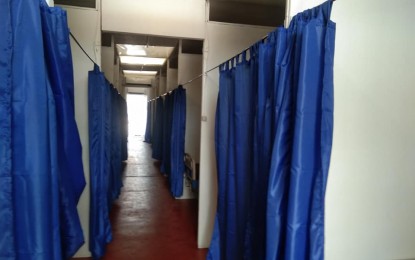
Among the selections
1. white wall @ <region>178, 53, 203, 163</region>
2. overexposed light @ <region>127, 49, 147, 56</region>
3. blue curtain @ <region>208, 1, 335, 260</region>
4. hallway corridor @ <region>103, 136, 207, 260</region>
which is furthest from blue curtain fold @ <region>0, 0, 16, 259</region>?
overexposed light @ <region>127, 49, 147, 56</region>

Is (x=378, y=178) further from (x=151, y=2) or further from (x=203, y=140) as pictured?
(x=151, y=2)

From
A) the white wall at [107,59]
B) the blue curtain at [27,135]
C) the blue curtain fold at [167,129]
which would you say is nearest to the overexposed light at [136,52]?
the blue curtain fold at [167,129]

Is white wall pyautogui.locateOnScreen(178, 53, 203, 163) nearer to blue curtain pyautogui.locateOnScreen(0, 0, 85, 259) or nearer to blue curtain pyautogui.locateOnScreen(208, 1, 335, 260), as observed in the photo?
blue curtain pyautogui.locateOnScreen(208, 1, 335, 260)

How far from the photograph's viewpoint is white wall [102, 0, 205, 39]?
2557 mm

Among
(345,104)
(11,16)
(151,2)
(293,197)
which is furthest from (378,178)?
(151,2)

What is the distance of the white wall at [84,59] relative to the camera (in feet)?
8.20

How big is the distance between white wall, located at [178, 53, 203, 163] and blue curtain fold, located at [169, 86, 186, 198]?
29 centimetres

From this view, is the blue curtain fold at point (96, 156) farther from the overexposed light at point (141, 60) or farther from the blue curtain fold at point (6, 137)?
the overexposed light at point (141, 60)

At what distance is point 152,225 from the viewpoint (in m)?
3.40

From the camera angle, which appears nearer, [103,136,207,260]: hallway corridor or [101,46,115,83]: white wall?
[103,136,207,260]: hallway corridor

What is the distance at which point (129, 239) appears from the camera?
299cm

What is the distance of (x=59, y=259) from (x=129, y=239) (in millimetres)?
2195

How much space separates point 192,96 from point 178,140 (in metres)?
0.83

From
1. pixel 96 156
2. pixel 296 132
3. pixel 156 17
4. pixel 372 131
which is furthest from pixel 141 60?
pixel 296 132
